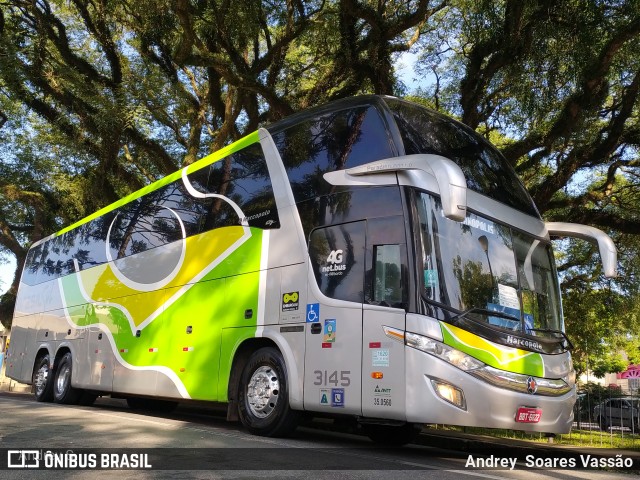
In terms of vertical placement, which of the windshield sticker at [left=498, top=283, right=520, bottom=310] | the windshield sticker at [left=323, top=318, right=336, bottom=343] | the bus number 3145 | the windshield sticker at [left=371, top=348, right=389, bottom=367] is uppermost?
the windshield sticker at [left=498, top=283, right=520, bottom=310]

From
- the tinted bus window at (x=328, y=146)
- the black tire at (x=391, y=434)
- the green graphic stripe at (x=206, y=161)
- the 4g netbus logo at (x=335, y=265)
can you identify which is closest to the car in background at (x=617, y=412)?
the black tire at (x=391, y=434)

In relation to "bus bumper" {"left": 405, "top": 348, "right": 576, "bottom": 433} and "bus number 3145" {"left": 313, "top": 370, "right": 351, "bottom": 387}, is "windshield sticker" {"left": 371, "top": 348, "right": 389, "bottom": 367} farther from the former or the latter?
"bus number 3145" {"left": 313, "top": 370, "right": 351, "bottom": 387}

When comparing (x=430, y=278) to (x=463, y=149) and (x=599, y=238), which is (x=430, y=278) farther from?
(x=599, y=238)

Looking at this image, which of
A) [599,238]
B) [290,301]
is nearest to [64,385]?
[290,301]

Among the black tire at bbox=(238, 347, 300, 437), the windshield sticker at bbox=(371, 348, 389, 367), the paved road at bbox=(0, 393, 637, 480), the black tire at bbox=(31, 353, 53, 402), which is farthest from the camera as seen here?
the black tire at bbox=(31, 353, 53, 402)

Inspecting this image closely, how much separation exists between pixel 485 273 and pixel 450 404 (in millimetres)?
1540

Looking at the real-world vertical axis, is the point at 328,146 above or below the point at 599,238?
above

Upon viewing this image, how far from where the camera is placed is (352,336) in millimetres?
6594

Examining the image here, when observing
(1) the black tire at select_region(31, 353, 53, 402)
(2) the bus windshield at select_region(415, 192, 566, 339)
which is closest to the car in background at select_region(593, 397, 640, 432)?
(2) the bus windshield at select_region(415, 192, 566, 339)

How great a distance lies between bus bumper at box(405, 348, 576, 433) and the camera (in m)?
5.82

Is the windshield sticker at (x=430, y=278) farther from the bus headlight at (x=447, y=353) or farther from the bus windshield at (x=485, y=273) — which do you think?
the bus headlight at (x=447, y=353)

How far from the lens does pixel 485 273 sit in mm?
6566

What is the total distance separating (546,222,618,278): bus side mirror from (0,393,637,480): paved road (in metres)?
2.37

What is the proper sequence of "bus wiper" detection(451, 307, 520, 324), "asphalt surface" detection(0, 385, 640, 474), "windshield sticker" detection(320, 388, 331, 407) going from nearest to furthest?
"bus wiper" detection(451, 307, 520, 324)
"windshield sticker" detection(320, 388, 331, 407)
"asphalt surface" detection(0, 385, 640, 474)
